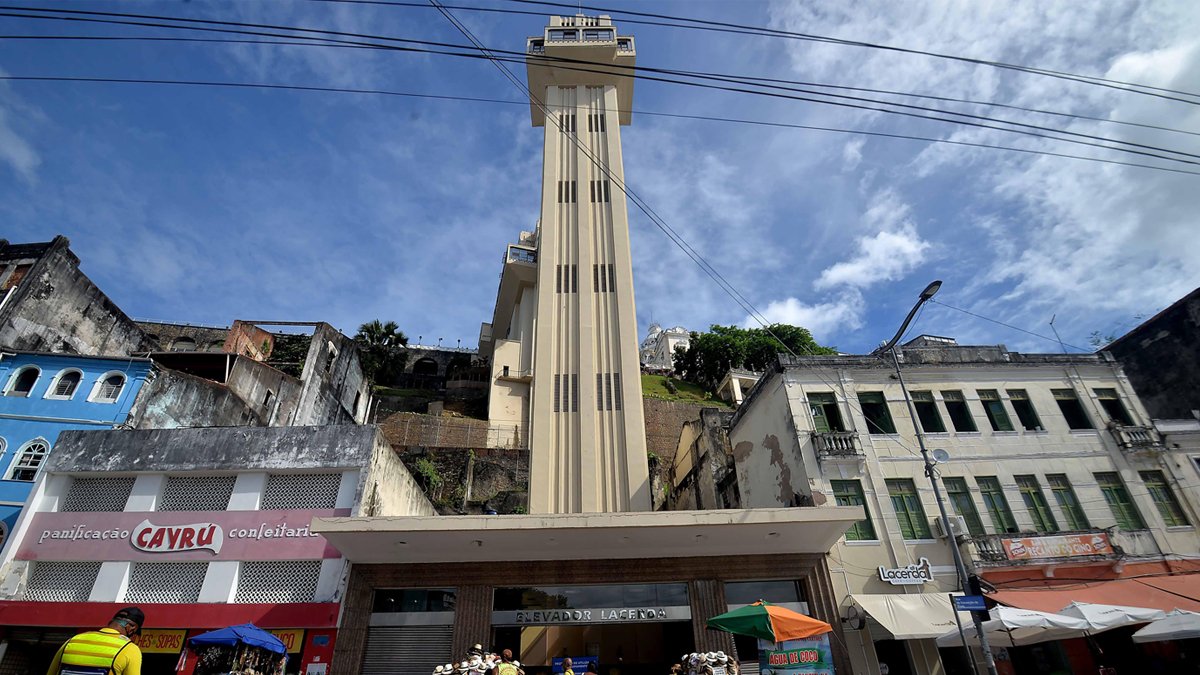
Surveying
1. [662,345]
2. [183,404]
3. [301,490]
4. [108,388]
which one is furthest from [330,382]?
[662,345]

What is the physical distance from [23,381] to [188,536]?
9.58 m

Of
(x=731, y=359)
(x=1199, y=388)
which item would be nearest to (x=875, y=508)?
(x=1199, y=388)

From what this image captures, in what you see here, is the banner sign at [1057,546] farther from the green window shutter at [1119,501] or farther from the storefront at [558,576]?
the storefront at [558,576]

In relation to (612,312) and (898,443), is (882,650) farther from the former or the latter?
(612,312)

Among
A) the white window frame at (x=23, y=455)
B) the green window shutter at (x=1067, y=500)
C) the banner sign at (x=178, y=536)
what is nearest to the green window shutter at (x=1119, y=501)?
the green window shutter at (x=1067, y=500)

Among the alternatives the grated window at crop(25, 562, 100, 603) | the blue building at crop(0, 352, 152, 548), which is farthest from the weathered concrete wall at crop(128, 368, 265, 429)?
the grated window at crop(25, 562, 100, 603)

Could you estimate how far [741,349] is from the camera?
2372 inches

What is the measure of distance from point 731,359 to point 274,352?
4227cm

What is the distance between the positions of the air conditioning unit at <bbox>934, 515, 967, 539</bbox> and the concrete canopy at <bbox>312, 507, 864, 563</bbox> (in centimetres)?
372

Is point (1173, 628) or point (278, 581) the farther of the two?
point (278, 581)

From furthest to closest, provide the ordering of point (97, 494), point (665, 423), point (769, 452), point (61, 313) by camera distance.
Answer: point (665, 423), point (61, 313), point (769, 452), point (97, 494)

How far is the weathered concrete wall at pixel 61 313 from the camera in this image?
21984mm

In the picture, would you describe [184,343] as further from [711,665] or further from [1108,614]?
[1108,614]

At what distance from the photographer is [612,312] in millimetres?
24906
